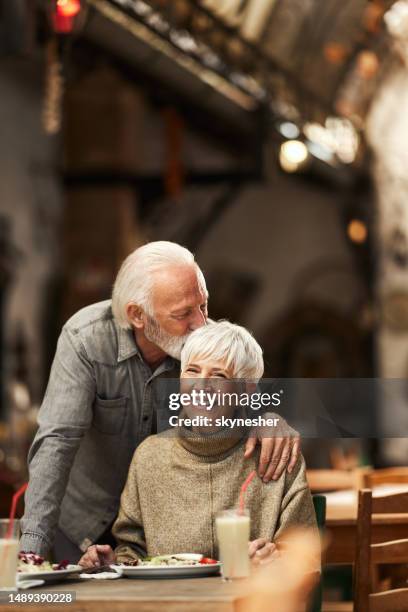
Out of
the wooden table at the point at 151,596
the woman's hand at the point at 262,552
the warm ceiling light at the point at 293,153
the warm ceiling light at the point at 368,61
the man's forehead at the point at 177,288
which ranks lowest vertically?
the wooden table at the point at 151,596

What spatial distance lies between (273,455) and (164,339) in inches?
18.4

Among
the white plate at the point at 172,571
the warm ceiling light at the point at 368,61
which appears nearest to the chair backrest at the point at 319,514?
the white plate at the point at 172,571

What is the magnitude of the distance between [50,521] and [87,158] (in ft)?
32.1

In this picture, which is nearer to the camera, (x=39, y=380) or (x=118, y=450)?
(x=118, y=450)

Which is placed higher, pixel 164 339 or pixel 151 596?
pixel 164 339

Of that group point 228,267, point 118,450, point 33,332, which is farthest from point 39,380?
point 118,450

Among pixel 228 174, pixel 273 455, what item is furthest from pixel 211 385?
pixel 228 174

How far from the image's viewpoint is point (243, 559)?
2465mm

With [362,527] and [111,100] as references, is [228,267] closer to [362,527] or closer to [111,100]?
[111,100]

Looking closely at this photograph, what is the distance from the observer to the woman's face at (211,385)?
2.84 m

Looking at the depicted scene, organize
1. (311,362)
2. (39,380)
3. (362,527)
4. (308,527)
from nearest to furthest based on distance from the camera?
(308,527), (362,527), (39,380), (311,362)

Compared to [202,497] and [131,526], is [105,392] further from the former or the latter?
[202,497]

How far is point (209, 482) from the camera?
9.31ft

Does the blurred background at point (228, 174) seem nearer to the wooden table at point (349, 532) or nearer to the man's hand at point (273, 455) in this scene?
the wooden table at point (349, 532)
